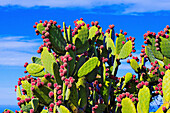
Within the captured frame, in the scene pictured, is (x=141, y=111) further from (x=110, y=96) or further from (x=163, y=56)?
(x=163, y=56)

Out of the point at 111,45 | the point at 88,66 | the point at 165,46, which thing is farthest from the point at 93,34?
the point at 165,46

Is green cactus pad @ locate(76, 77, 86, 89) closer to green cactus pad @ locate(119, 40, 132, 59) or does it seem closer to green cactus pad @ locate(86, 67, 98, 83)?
green cactus pad @ locate(86, 67, 98, 83)

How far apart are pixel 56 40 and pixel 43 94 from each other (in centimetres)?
73

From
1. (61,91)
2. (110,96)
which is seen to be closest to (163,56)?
(110,96)

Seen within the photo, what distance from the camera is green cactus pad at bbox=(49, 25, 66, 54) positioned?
12.4 ft

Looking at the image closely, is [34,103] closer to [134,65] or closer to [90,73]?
[90,73]

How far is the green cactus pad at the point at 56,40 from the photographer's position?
3777 mm

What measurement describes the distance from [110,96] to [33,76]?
1.18 m

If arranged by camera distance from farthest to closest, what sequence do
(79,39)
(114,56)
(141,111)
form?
(114,56), (79,39), (141,111)

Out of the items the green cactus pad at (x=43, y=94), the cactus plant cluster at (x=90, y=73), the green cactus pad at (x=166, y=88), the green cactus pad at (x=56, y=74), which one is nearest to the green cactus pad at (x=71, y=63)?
the cactus plant cluster at (x=90, y=73)

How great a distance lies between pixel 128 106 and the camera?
12.0ft

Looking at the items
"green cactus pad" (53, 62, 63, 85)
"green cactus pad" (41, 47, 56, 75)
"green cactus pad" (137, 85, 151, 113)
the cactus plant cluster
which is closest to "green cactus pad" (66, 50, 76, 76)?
the cactus plant cluster

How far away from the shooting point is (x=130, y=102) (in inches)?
144

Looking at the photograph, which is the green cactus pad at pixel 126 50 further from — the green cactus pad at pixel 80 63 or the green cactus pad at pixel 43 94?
the green cactus pad at pixel 43 94
